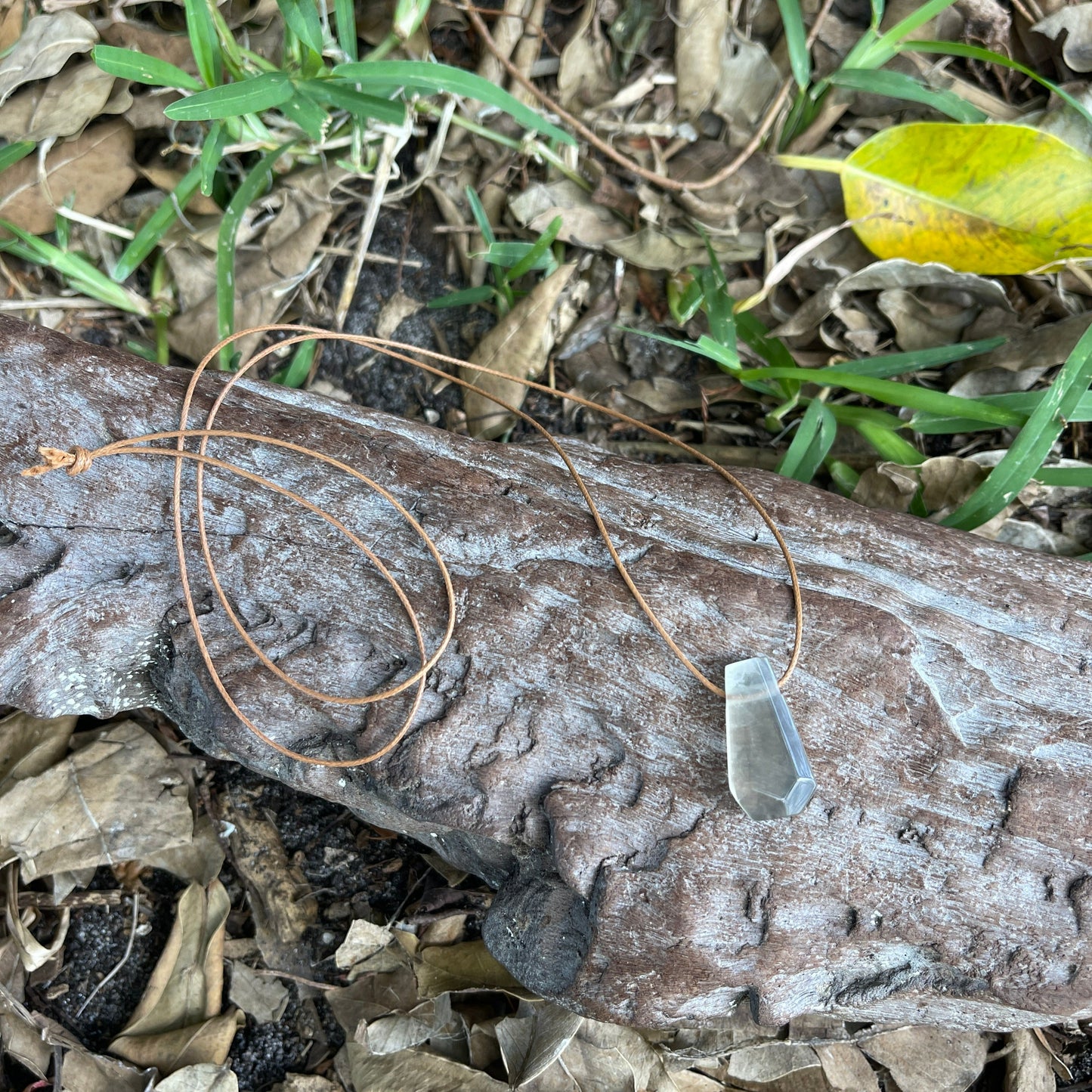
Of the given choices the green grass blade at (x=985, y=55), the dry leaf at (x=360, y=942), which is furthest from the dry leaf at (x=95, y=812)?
the green grass blade at (x=985, y=55)

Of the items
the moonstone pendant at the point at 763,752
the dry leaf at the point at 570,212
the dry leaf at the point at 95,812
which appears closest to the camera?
the moonstone pendant at the point at 763,752

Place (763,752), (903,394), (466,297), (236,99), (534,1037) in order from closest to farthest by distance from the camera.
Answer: (763,752)
(534,1037)
(236,99)
(903,394)
(466,297)

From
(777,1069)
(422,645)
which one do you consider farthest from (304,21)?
(777,1069)

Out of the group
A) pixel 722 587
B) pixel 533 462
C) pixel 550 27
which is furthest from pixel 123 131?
pixel 722 587

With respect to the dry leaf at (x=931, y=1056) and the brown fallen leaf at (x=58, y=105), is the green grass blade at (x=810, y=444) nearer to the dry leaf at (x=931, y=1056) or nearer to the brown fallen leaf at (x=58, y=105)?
the dry leaf at (x=931, y=1056)

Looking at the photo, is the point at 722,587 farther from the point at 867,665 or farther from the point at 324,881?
the point at 324,881

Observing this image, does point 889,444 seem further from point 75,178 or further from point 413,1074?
point 75,178

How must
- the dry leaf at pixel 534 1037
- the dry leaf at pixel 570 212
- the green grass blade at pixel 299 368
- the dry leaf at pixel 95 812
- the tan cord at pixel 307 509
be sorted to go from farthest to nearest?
1. the dry leaf at pixel 570 212
2. the green grass blade at pixel 299 368
3. the dry leaf at pixel 95 812
4. the dry leaf at pixel 534 1037
5. the tan cord at pixel 307 509
